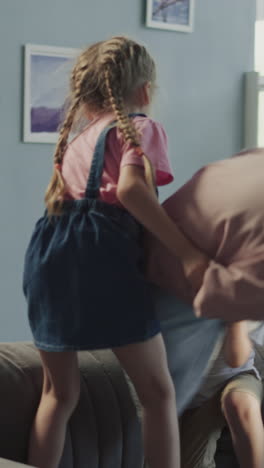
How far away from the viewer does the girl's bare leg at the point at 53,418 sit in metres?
1.88

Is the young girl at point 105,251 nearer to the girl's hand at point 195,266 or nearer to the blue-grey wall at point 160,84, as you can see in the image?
the girl's hand at point 195,266

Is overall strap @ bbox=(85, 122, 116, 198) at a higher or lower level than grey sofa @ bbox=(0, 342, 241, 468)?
higher

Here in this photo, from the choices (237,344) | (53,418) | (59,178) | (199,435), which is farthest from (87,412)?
(59,178)

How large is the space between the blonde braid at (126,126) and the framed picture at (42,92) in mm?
2167

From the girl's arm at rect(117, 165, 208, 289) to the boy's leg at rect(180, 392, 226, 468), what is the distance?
23.5 inches

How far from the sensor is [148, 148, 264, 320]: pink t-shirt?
156 cm

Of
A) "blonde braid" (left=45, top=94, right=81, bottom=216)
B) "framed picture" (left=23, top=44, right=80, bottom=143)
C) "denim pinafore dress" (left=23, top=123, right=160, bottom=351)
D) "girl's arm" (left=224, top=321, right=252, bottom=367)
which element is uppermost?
"framed picture" (left=23, top=44, right=80, bottom=143)

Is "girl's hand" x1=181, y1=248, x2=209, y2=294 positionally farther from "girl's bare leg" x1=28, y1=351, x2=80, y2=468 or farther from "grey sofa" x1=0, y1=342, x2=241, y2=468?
"grey sofa" x1=0, y1=342, x2=241, y2=468

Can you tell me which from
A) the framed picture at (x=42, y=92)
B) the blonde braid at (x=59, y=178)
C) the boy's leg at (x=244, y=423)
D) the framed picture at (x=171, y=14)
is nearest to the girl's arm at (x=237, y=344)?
the boy's leg at (x=244, y=423)

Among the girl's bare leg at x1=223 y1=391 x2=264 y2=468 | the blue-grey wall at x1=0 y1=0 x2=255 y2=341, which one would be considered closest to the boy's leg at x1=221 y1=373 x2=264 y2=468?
the girl's bare leg at x1=223 y1=391 x2=264 y2=468

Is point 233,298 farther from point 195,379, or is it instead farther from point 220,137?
point 220,137

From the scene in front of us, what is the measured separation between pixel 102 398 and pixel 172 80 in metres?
2.64

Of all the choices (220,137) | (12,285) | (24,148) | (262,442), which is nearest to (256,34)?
(220,137)

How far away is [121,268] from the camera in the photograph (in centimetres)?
174
